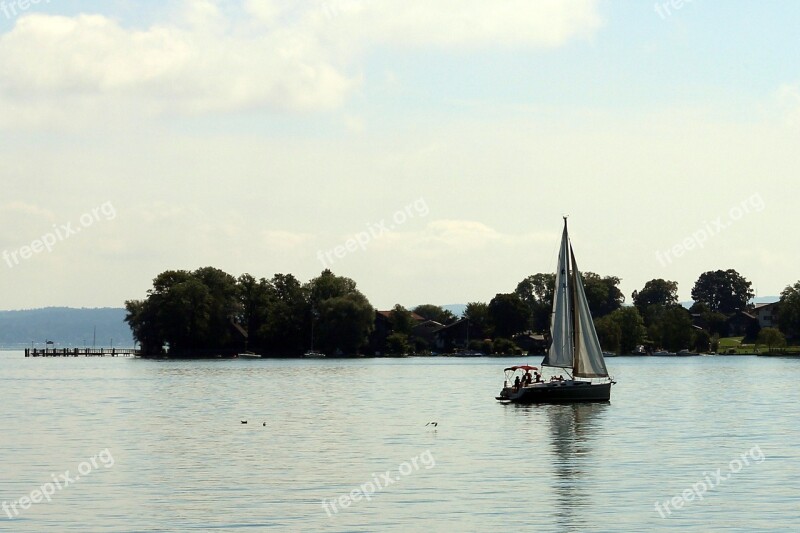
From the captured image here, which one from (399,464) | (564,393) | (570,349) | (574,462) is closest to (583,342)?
(570,349)

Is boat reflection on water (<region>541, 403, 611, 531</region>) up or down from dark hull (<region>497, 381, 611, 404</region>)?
down

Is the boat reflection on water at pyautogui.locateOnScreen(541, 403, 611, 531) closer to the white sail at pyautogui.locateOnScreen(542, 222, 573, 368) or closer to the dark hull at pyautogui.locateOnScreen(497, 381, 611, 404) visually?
the dark hull at pyautogui.locateOnScreen(497, 381, 611, 404)

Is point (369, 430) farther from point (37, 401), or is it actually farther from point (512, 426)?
point (37, 401)

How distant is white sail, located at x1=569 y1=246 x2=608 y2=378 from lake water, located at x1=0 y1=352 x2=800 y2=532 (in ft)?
8.35

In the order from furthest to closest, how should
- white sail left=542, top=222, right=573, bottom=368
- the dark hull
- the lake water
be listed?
1. white sail left=542, top=222, right=573, bottom=368
2. the dark hull
3. the lake water

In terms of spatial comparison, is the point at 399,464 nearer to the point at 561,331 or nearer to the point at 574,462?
the point at 574,462

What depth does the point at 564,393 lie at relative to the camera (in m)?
82.1

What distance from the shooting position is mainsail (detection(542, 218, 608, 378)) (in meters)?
82.9

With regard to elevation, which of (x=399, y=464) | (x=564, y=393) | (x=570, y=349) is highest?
(x=570, y=349)

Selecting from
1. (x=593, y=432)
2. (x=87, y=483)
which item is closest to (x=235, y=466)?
(x=87, y=483)

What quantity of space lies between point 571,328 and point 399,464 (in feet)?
119

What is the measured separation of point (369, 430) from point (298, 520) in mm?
30880

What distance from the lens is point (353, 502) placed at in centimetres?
3862

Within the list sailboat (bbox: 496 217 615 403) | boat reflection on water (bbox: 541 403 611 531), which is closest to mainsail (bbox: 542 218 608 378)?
sailboat (bbox: 496 217 615 403)
